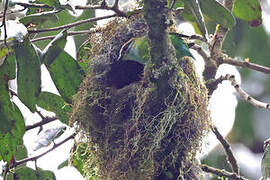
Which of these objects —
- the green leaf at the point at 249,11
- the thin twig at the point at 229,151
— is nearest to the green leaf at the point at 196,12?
the green leaf at the point at 249,11

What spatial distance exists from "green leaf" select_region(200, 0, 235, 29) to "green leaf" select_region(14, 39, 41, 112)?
0.57 meters

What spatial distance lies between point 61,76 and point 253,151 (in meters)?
0.93

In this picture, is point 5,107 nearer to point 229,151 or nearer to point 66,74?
point 66,74

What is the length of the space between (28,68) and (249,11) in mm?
867

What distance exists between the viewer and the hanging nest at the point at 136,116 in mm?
1496

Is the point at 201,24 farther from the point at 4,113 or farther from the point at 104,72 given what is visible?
the point at 4,113

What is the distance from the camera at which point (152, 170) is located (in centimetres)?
148

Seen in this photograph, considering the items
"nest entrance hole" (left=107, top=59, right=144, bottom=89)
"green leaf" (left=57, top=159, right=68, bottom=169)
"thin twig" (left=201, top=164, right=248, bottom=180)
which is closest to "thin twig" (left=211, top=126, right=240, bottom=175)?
"thin twig" (left=201, top=164, right=248, bottom=180)

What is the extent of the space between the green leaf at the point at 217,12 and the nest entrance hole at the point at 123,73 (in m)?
0.39

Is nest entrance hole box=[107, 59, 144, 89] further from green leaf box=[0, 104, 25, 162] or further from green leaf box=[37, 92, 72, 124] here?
green leaf box=[0, 104, 25, 162]

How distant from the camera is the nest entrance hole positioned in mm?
1727

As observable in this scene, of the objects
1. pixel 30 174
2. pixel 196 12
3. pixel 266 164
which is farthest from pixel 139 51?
pixel 30 174

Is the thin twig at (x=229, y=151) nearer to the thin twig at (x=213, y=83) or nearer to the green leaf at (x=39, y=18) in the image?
the thin twig at (x=213, y=83)

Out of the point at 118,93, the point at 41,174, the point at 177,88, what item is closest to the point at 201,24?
the point at 177,88
